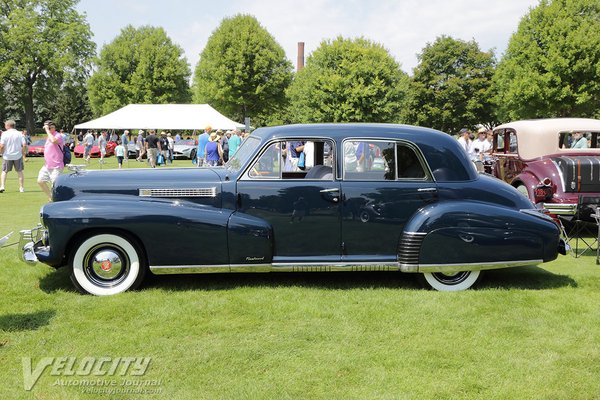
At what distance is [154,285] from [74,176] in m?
1.44

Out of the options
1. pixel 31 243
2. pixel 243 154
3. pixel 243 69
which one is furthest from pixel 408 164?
pixel 243 69

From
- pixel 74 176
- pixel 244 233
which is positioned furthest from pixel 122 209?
pixel 244 233

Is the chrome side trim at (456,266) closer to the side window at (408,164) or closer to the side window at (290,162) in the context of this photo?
the side window at (408,164)

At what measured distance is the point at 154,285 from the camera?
5750 millimetres

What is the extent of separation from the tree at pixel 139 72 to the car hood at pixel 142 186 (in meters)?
50.4

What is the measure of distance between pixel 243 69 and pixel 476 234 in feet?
156

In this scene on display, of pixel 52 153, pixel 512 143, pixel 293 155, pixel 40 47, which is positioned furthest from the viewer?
pixel 40 47

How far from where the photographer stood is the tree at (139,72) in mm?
54500

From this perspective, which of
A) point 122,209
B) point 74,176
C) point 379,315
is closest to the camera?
point 379,315

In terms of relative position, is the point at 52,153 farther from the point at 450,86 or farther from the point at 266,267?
the point at 450,86

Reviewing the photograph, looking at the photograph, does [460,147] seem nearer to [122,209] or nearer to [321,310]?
[321,310]

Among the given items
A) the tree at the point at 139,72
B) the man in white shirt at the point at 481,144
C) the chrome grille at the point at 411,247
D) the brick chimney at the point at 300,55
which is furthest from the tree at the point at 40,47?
the chrome grille at the point at 411,247

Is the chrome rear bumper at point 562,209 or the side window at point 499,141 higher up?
the side window at point 499,141

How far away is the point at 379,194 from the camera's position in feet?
18.0
